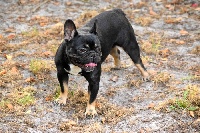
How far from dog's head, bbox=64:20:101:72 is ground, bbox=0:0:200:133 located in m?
0.79

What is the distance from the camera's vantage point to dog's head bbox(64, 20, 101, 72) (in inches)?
181

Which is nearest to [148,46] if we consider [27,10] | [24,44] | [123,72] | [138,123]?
[123,72]

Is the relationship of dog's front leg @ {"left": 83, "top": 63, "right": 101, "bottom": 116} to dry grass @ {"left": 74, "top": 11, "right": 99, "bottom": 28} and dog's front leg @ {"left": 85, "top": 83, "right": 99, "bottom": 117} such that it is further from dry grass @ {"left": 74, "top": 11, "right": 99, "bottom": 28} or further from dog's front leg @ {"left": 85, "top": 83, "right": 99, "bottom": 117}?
dry grass @ {"left": 74, "top": 11, "right": 99, "bottom": 28}

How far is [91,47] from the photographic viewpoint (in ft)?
15.2

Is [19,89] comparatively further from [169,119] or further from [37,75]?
[169,119]

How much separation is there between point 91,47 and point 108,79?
5.86ft

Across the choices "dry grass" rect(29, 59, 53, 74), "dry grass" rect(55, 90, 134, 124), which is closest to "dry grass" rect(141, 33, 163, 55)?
"dry grass" rect(29, 59, 53, 74)

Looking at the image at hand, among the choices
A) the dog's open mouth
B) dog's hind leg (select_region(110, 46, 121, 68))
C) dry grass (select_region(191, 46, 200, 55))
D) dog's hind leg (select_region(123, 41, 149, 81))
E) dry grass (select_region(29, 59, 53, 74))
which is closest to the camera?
the dog's open mouth

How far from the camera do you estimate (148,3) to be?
10.4m

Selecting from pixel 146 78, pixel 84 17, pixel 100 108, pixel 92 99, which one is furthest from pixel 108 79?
pixel 84 17

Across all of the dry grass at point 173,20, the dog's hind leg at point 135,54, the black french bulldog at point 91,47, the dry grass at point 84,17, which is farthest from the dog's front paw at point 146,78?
the dry grass at point 84,17

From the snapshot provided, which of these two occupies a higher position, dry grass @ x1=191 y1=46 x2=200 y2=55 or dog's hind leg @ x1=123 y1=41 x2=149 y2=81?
dog's hind leg @ x1=123 y1=41 x2=149 y2=81

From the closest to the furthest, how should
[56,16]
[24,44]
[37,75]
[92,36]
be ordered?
[92,36] → [37,75] → [24,44] → [56,16]

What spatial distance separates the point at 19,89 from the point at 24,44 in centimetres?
201
